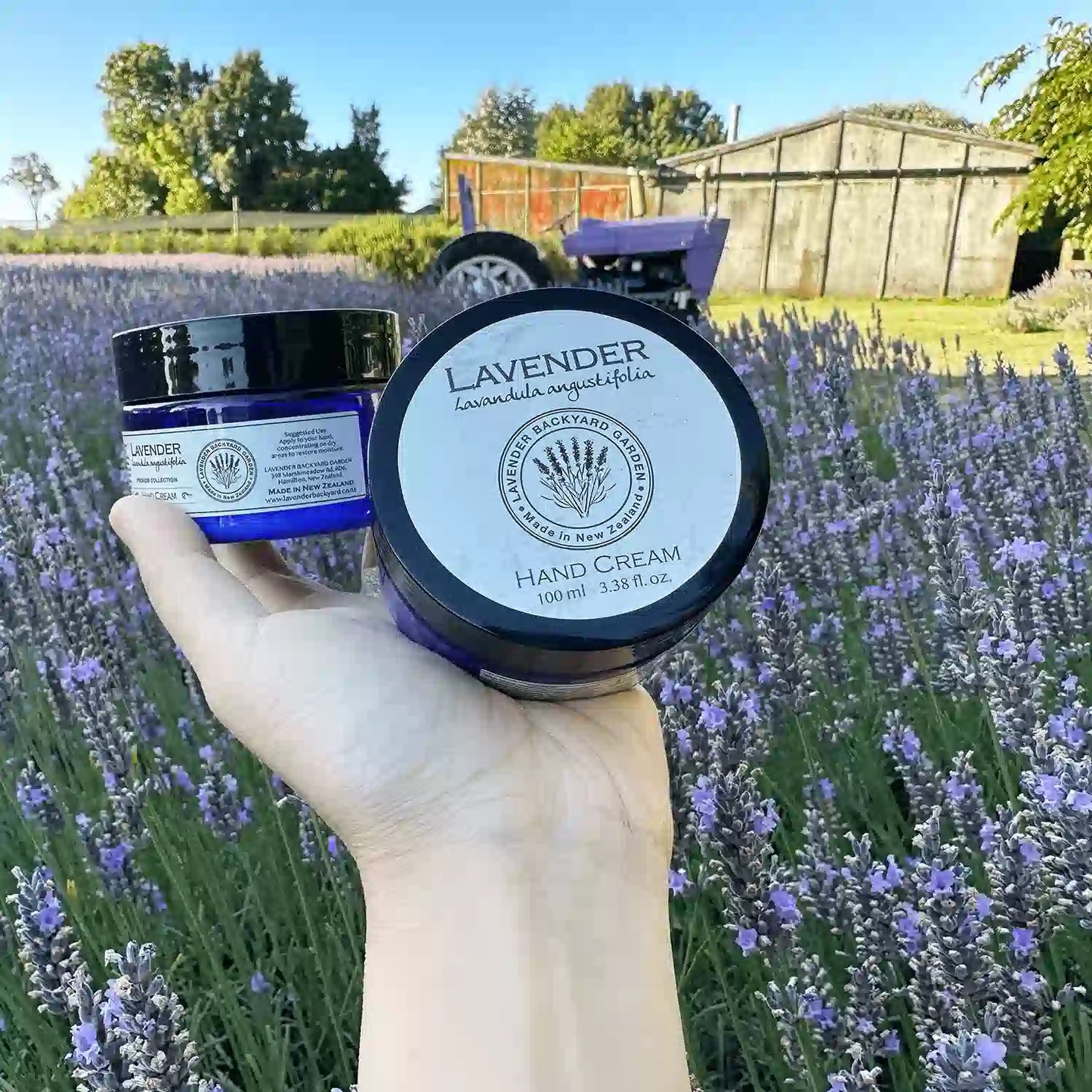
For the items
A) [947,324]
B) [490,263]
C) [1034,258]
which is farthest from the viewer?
[1034,258]

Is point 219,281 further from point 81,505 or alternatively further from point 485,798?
point 485,798

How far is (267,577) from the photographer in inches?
48.5

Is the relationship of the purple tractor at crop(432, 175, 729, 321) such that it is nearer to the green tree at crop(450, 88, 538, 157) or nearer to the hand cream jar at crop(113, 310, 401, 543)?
the hand cream jar at crop(113, 310, 401, 543)

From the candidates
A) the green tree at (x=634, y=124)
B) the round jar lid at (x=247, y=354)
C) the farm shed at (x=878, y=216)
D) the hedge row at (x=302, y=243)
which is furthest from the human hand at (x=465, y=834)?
the green tree at (x=634, y=124)

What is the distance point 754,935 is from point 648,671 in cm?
30

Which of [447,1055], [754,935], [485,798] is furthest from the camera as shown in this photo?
[754,935]

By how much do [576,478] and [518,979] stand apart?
445mm

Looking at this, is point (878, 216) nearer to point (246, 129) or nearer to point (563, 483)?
point (563, 483)

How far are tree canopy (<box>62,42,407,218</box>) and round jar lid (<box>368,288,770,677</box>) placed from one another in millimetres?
29083

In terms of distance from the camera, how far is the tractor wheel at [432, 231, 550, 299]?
7730 millimetres

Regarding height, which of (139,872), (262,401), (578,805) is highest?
(262,401)

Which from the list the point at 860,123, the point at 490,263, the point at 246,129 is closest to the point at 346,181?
the point at 246,129

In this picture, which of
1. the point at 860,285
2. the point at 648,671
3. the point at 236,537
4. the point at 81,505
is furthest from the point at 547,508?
the point at 860,285

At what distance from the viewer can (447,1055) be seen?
788 millimetres
